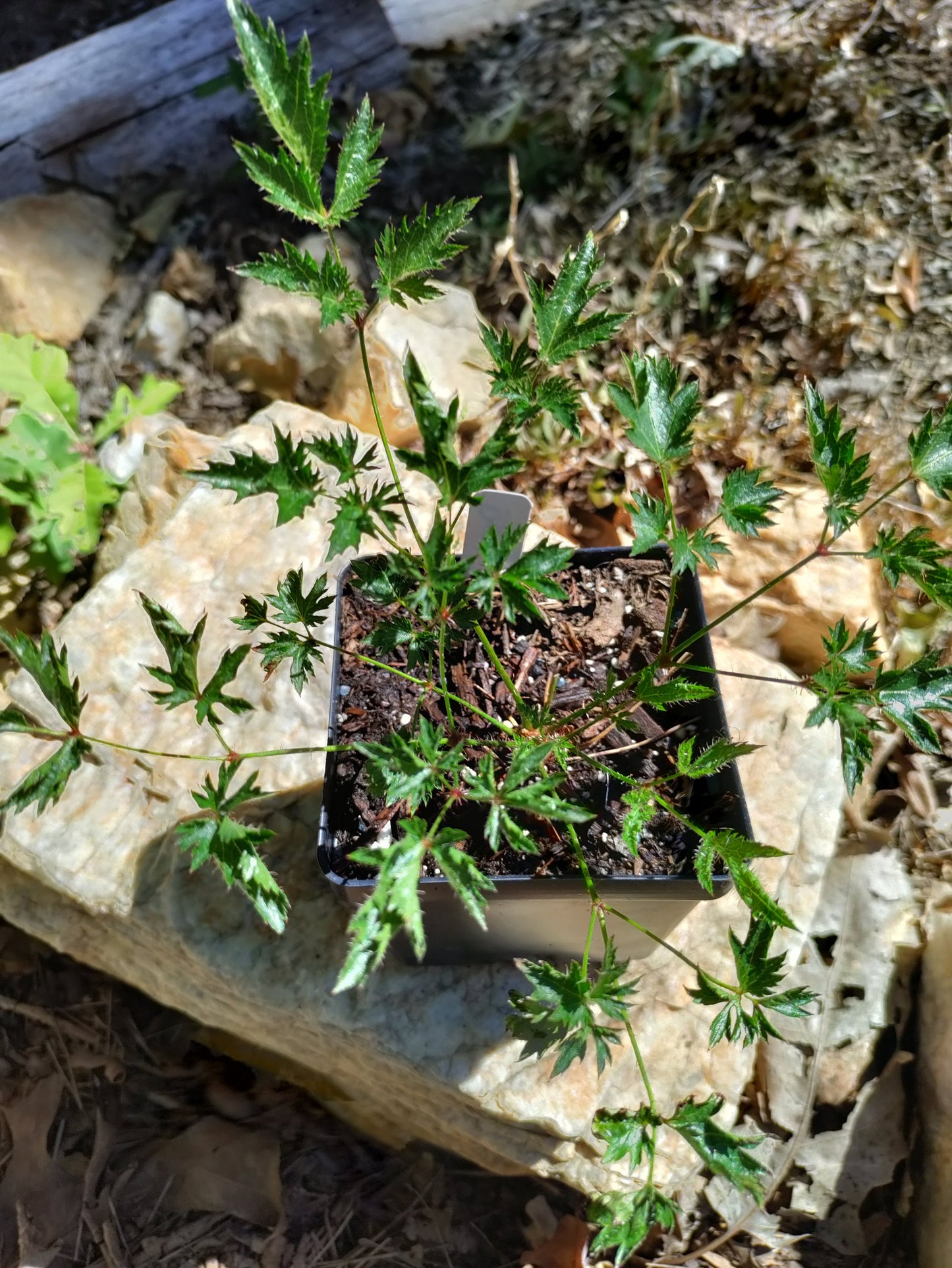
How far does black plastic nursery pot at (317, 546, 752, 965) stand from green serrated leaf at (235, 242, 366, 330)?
527mm

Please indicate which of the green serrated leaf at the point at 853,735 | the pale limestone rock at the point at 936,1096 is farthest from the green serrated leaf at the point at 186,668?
the pale limestone rock at the point at 936,1096

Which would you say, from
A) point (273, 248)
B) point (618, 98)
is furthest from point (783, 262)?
point (273, 248)

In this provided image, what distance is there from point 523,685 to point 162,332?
1.98m

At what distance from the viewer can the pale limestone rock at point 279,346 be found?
256 centimetres

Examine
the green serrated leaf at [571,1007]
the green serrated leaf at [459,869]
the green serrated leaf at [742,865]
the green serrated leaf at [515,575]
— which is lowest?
the green serrated leaf at [571,1007]

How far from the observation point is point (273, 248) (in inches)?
115

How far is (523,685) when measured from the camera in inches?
57.1

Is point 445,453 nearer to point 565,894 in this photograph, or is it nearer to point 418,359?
point 565,894

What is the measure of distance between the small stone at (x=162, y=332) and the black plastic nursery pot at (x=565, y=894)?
→ 5.61 feet

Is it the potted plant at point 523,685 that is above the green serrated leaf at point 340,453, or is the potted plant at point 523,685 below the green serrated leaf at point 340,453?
below

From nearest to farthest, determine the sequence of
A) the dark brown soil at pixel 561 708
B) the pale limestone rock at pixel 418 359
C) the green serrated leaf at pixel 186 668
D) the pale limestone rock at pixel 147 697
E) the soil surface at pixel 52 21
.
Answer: the green serrated leaf at pixel 186 668 < the dark brown soil at pixel 561 708 < the pale limestone rock at pixel 147 697 < the pale limestone rock at pixel 418 359 < the soil surface at pixel 52 21

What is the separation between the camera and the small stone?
2.85 meters

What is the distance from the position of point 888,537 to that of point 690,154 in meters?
2.20

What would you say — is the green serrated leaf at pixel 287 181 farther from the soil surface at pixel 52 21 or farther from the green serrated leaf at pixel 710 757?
the soil surface at pixel 52 21
